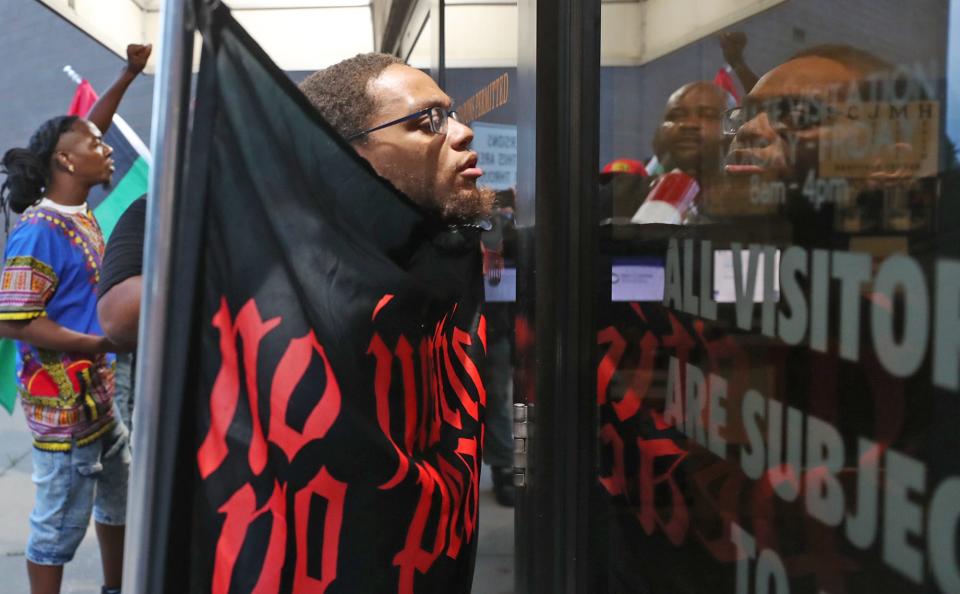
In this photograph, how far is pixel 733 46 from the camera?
1.24 m

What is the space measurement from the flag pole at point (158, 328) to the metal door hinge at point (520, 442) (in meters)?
0.72

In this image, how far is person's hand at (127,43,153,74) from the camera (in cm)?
399

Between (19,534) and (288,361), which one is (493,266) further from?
(19,534)

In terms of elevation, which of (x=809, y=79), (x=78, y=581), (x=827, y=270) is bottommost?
(x=78, y=581)

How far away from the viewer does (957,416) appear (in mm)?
803

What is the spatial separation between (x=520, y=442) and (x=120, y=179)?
132 inches

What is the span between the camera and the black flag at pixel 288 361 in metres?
1.43

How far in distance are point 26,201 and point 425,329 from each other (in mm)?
2477

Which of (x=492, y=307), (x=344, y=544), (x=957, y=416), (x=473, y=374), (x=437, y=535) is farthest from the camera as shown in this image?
(x=492, y=307)

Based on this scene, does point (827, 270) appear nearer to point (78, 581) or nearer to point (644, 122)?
point (644, 122)

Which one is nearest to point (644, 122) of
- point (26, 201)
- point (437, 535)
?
point (437, 535)

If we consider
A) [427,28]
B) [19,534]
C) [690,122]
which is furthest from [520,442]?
[19,534]

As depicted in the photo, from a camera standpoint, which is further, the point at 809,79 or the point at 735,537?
the point at 735,537

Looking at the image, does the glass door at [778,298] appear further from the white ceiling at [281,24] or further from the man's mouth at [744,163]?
the white ceiling at [281,24]
